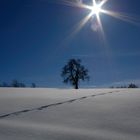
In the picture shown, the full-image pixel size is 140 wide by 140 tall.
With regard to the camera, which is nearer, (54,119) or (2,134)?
(2,134)

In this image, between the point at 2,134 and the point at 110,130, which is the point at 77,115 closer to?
the point at 110,130

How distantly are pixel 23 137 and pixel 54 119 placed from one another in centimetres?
73

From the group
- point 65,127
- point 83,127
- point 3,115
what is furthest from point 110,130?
point 3,115

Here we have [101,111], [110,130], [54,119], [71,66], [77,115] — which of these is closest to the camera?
[110,130]

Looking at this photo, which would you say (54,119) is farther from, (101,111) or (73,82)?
(73,82)

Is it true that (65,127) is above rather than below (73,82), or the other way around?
below

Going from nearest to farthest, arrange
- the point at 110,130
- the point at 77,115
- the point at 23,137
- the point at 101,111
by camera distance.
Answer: the point at 23,137
the point at 110,130
the point at 77,115
the point at 101,111

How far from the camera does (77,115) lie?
2596 mm

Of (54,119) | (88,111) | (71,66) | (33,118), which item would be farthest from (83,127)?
(71,66)

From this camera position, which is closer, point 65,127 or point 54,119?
point 65,127

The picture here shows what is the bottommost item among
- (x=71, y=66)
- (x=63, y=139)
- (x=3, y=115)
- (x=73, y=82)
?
(x=63, y=139)

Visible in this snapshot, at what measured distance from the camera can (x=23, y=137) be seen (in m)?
1.68

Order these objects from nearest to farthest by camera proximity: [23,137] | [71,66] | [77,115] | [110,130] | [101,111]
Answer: [23,137] → [110,130] → [77,115] → [101,111] → [71,66]

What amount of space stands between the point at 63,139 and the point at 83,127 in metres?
0.42
